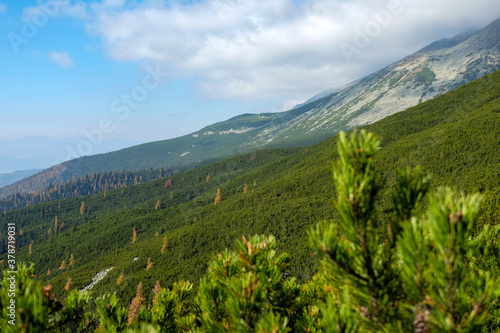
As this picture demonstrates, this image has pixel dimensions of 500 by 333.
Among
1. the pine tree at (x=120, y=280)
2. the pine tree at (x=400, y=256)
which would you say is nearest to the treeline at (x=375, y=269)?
the pine tree at (x=400, y=256)

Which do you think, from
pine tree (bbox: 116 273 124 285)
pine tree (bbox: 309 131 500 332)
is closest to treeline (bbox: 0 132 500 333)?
pine tree (bbox: 309 131 500 332)

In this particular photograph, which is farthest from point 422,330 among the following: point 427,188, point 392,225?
point 427,188

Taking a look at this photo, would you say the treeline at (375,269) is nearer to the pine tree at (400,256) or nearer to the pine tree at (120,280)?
the pine tree at (400,256)

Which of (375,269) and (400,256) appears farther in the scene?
(375,269)

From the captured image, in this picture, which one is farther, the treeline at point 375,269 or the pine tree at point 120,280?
the pine tree at point 120,280

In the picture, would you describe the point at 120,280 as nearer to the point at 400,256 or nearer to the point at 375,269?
the point at 375,269

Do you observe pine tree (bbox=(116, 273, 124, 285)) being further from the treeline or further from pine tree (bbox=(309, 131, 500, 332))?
pine tree (bbox=(309, 131, 500, 332))

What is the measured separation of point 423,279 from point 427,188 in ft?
2.49

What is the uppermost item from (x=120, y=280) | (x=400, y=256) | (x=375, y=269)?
(x=400, y=256)

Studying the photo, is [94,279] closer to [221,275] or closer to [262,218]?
[262,218]

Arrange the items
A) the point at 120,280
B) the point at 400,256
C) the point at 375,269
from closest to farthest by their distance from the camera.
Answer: the point at 400,256
the point at 375,269
the point at 120,280

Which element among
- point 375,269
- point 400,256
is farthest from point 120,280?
point 400,256

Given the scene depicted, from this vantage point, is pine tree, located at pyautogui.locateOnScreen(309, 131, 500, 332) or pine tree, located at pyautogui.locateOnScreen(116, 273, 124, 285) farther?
pine tree, located at pyautogui.locateOnScreen(116, 273, 124, 285)

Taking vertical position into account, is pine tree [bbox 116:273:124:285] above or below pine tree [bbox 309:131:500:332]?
below
